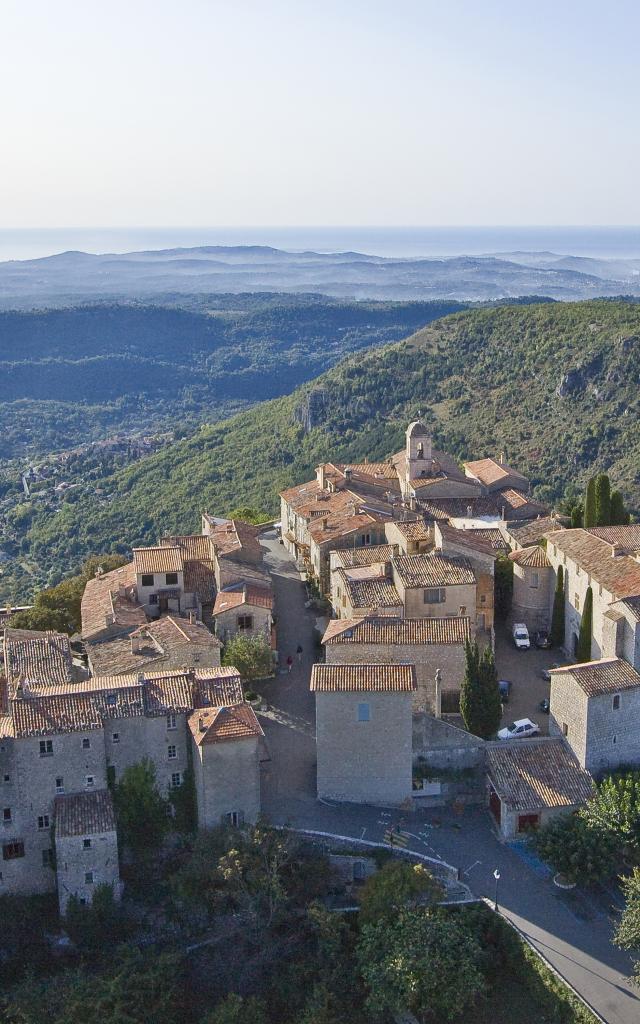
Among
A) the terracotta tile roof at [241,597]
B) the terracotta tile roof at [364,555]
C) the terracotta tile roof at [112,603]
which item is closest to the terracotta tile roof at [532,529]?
the terracotta tile roof at [364,555]

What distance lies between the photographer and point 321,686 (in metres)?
35.7

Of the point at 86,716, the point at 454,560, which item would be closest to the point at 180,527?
the point at 454,560

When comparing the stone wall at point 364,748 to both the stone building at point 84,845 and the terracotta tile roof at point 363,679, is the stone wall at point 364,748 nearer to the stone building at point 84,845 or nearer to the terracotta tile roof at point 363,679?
the terracotta tile roof at point 363,679

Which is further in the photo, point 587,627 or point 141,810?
point 587,627

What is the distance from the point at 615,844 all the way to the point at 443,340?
89.8m

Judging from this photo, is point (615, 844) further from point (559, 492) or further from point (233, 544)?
point (559, 492)

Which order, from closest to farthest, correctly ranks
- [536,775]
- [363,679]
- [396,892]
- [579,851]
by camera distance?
1. [396,892]
2. [579,851]
3. [363,679]
4. [536,775]

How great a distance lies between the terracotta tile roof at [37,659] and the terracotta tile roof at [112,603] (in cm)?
250

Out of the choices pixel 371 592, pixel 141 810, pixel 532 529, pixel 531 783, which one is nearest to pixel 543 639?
pixel 532 529

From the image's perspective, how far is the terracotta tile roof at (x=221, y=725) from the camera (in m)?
33.6

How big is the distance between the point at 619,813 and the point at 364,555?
18.7 m

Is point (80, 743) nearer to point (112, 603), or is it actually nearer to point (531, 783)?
point (112, 603)

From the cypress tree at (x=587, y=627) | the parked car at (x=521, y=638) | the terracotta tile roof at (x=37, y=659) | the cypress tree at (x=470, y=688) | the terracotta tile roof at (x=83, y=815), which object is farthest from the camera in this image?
the parked car at (x=521, y=638)

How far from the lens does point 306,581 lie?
54062 millimetres
